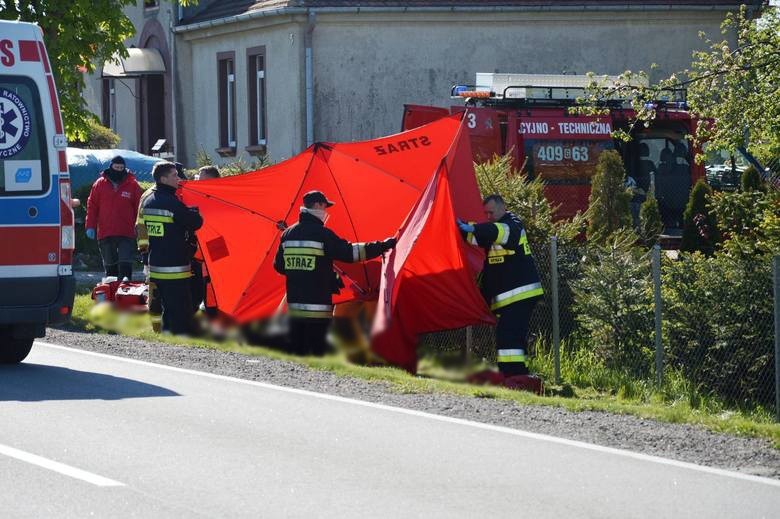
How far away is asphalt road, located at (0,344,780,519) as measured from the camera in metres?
7.37

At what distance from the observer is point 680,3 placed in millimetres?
30266

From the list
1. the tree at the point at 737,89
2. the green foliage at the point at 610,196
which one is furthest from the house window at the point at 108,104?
the tree at the point at 737,89

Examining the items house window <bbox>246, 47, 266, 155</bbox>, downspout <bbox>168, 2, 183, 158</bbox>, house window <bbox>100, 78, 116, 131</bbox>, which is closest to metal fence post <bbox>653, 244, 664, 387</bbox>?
house window <bbox>246, 47, 266, 155</bbox>

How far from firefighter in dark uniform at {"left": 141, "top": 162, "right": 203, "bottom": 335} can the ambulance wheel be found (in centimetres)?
211

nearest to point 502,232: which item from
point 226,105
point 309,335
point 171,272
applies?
point 309,335

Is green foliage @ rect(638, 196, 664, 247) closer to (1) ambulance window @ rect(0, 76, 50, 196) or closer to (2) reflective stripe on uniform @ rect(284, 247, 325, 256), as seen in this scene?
(2) reflective stripe on uniform @ rect(284, 247, 325, 256)

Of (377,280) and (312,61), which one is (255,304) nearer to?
(377,280)

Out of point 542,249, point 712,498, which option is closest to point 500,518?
point 712,498

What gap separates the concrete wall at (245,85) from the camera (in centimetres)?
2902

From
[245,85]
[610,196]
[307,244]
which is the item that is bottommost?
[307,244]

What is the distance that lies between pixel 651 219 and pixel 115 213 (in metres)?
7.54

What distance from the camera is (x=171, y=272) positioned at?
1457 centimetres

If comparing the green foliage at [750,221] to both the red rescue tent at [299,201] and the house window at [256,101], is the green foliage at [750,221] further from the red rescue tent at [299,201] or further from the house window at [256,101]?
the house window at [256,101]

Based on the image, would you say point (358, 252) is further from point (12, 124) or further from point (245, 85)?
point (245, 85)
